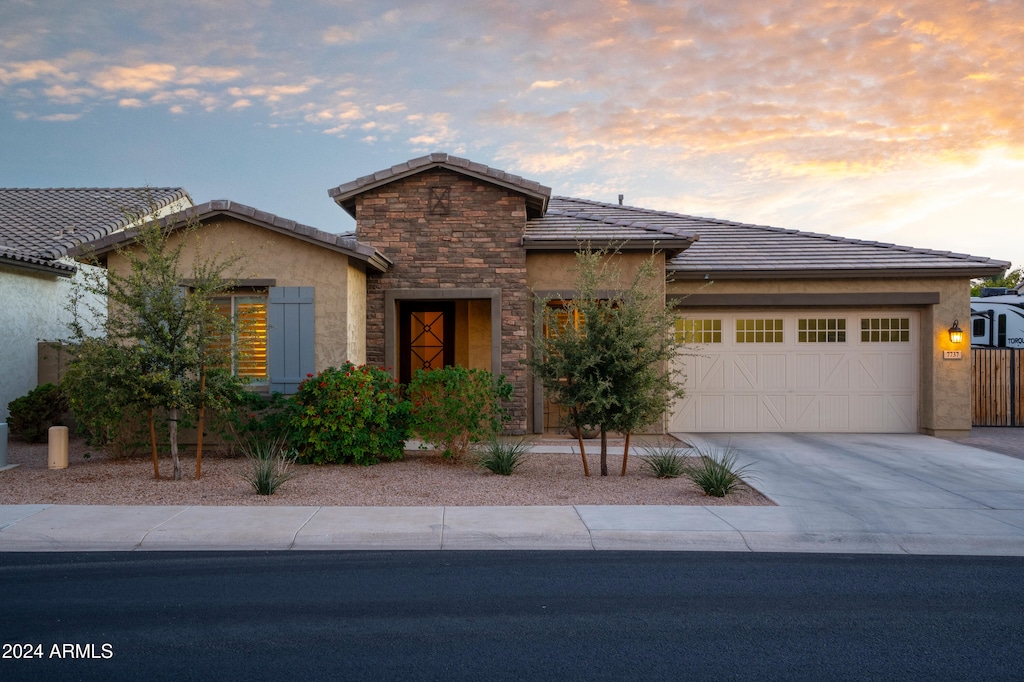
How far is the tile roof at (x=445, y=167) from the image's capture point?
13812mm

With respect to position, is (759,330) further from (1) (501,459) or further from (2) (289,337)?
(2) (289,337)

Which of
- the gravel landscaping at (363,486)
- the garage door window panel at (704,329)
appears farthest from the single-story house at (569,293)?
the gravel landscaping at (363,486)

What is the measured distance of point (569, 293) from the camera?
46.4 ft

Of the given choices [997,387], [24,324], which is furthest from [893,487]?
[24,324]

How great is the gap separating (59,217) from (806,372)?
19.4 m

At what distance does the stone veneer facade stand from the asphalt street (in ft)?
24.3

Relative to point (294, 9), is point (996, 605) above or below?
below

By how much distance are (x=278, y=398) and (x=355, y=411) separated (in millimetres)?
1358

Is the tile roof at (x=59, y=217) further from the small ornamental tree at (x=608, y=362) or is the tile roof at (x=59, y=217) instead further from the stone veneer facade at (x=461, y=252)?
the small ornamental tree at (x=608, y=362)

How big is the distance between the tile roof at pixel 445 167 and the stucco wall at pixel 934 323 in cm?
366

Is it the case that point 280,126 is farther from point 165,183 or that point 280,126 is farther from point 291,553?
point 291,553

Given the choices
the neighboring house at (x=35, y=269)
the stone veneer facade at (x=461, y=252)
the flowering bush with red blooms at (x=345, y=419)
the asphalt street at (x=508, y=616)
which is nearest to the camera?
the asphalt street at (x=508, y=616)

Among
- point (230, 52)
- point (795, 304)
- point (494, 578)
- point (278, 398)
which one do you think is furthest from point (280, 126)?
point (494, 578)

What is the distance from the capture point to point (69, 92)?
18453 mm
